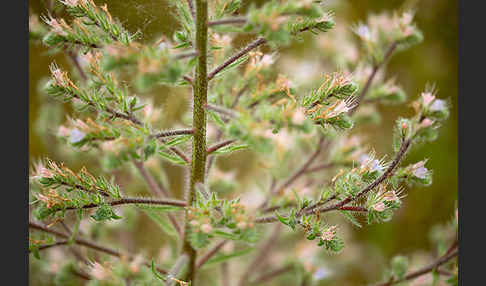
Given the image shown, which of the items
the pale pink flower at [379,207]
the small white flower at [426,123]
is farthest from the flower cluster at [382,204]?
the small white flower at [426,123]

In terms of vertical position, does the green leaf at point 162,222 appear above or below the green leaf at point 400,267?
above

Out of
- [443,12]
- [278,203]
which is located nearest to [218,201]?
[278,203]

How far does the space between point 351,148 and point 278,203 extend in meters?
0.63

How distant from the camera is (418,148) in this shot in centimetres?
417

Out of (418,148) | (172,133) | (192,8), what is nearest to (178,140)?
(172,133)

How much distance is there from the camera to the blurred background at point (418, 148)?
3.61 m

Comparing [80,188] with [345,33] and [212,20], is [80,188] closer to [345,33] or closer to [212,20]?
[212,20]

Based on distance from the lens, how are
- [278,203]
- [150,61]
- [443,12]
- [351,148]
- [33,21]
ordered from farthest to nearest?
[443,12]
[351,148]
[278,203]
[33,21]
[150,61]

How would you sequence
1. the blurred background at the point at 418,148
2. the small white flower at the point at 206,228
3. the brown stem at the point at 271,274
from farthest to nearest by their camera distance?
1. the blurred background at the point at 418,148
2. the brown stem at the point at 271,274
3. the small white flower at the point at 206,228

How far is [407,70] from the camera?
15.0 ft

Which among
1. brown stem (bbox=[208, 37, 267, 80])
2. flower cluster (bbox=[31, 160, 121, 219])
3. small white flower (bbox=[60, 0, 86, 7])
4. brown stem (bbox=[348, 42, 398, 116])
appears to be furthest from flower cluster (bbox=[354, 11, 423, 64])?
flower cluster (bbox=[31, 160, 121, 219])

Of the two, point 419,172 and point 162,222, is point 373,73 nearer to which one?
point 419,172

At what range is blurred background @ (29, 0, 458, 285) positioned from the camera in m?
3.61

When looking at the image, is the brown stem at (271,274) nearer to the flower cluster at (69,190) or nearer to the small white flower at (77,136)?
the flower cluster at (69,190)
